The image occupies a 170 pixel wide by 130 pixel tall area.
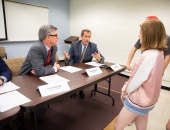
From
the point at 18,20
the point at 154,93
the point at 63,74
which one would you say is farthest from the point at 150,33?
the point at 18,20

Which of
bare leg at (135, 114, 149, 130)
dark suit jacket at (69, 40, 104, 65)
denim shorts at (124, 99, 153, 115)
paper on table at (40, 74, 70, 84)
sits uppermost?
dark suit jacket at (69, 40, 104, 65)

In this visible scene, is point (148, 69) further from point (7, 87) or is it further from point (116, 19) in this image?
point (116, 19)

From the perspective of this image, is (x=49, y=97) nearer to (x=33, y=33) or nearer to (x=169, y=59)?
(x=169, y=59)

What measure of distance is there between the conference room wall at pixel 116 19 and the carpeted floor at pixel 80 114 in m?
1.74

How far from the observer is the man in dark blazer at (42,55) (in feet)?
4.68

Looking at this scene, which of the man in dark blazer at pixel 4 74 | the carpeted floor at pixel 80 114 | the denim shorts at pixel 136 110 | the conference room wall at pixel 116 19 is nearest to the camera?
the denim shorts at pixel 136 110

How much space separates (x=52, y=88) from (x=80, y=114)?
1.10m

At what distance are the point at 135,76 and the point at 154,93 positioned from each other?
192mm

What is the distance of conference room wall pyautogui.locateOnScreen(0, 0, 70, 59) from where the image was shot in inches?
145

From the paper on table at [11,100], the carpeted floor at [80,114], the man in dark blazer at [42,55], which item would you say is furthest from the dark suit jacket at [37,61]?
the carpeted floor at [80,114]

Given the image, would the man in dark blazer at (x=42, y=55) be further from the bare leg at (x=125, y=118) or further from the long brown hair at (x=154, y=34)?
the long brown hair at (x=154, y=34)

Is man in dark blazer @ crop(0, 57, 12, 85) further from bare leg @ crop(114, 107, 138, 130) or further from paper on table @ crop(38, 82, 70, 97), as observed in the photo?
bare leg @ crop(114, 107, 138, 130)

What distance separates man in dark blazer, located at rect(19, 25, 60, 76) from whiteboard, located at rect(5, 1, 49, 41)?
2470mm

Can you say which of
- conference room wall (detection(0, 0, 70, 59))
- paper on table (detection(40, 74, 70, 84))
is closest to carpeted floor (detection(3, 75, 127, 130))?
paper on table (detection(40, 74, 70, 84))
